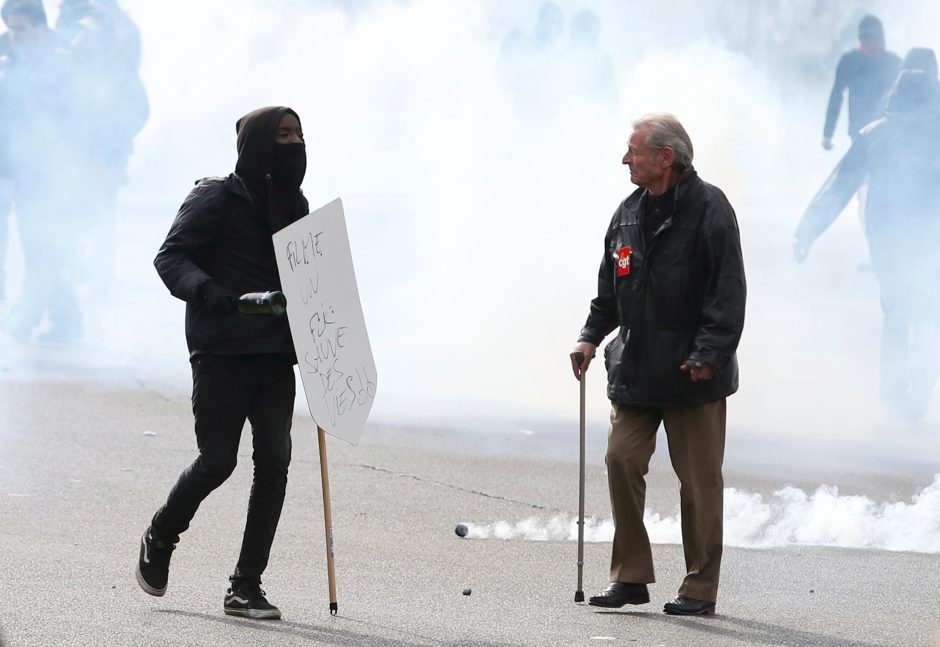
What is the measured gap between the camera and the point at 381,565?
638cm

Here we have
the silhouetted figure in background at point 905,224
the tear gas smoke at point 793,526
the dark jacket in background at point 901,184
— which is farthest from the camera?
the dark jacket in background at point 901,184

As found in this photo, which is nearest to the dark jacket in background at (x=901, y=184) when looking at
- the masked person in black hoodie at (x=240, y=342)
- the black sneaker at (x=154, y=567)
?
the masked person in black hoodie at (x=240, y=342)

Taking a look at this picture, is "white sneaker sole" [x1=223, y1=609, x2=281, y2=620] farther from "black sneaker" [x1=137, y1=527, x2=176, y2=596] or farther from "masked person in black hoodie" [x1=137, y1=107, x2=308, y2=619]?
"black sneaker" [x1=137, y1=527, x2=176, y2=596]

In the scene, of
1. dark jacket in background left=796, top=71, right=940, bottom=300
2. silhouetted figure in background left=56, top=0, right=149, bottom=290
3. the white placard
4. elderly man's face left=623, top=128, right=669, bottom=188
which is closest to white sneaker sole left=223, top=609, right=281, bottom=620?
the white placard

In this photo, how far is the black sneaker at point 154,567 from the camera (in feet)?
17.4

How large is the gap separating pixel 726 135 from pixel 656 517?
8.23 metres

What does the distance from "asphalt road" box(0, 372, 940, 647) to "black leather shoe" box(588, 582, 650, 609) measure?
5 centimetres

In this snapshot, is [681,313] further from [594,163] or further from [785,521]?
[594,163]

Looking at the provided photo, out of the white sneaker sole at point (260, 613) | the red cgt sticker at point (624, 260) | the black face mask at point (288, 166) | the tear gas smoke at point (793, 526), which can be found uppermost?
the black face mask at point (288, 166)

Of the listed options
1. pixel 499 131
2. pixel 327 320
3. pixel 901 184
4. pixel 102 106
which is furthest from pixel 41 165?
pixel 327 320

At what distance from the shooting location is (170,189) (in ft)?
57.2

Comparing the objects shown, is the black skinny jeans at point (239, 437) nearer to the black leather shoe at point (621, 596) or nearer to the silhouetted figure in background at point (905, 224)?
the black leather shoe at point (621, 596)

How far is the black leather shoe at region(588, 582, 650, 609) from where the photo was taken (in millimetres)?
5668

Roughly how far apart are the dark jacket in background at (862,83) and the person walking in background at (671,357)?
7783mm
